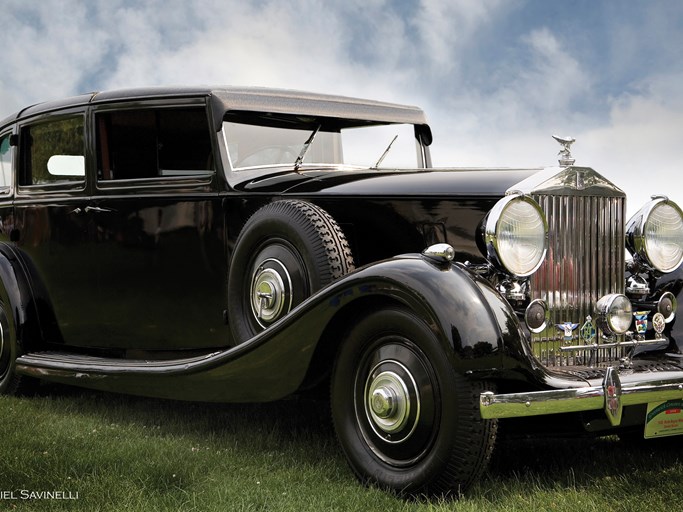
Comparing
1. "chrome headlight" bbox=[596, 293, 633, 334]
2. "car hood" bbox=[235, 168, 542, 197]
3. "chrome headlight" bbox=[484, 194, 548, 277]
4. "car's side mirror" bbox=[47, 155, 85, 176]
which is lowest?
"chrome headlight" bbox=[596, 293, 633, 334]

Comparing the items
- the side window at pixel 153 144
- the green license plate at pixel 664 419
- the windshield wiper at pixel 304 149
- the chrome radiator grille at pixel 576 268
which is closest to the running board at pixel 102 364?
the side window at pixel 153 144

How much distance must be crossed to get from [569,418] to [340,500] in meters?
0.99

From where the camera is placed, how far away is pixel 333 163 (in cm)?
530

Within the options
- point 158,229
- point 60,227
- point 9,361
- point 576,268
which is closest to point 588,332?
point 576,268

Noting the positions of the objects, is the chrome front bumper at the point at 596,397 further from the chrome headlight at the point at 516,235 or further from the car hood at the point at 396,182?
the car hood at the point at 396,182

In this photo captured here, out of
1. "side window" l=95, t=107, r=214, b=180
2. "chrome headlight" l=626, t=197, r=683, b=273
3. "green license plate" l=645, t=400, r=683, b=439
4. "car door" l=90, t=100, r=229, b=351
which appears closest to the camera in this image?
"green license plate" l=645, t=400, r=683, b=439

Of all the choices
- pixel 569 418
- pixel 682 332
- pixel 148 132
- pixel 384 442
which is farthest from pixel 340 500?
pixel 148 132

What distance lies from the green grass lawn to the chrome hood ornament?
4.69 ft

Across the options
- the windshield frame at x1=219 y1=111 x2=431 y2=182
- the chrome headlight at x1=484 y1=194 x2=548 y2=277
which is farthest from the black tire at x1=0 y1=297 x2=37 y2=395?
the chrome headlight at x1=484 y1=194 x2=548 y2=277

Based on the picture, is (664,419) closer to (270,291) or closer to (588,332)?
(588,332)

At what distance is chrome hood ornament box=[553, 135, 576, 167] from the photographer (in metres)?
4.16

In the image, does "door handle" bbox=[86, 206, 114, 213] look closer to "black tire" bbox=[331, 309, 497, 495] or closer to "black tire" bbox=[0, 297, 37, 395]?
"black tire" bbox=[0, 297, 37, 395]

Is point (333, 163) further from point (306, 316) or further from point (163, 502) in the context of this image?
point (163, 502)

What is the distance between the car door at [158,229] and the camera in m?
4.91
